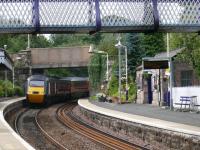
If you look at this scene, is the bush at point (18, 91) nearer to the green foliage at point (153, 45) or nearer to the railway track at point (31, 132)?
the green foliage at point (153, 45)

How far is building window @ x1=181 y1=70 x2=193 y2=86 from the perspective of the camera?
37.0m

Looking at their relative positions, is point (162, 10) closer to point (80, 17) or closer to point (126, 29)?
point (126, 29)

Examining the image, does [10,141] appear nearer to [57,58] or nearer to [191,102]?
[191,102]

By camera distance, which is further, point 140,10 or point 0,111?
point 0,111

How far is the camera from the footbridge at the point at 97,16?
17.0m

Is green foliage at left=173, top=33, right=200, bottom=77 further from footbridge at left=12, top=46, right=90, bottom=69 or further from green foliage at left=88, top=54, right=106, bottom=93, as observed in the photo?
footbridge at left=12, top=46, right=90, bottom=69

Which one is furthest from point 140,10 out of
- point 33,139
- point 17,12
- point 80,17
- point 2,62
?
point 2,62

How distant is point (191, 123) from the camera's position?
80.3 ft

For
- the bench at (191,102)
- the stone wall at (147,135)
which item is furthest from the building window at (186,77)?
the stone wall at (147,135)

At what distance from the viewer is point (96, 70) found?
67.0m

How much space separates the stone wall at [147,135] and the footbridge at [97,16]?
4.18 meters

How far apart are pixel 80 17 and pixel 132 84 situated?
124 feet

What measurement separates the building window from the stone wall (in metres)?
6.88

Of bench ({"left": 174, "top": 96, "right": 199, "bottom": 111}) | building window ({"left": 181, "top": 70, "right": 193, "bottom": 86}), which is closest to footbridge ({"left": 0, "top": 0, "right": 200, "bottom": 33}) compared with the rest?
bench ({"left": 174, "top": 96, "right": 199, "bottom": 111})
